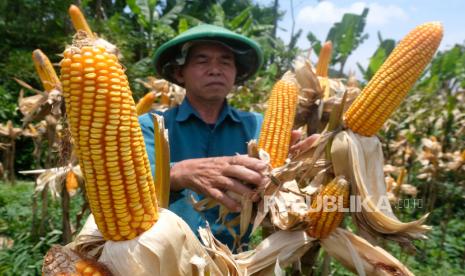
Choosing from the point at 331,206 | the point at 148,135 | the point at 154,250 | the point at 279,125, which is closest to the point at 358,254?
the point at 331,206

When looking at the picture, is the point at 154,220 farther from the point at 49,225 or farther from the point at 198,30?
the point at 49,225

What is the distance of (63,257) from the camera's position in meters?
1.13

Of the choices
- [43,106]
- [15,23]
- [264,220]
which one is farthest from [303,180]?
[15,23]

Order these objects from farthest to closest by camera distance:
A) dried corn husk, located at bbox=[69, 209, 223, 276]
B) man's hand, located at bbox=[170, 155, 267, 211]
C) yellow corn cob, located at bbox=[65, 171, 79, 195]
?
yellow corn cob, located at bbox=[65, 171, 79, 195]
man's hand, located at bbox=[170, 155, 267, 211]
dried corn husk, located at bbox=[69, 209, 223, 276]

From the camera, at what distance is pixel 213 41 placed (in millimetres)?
2385

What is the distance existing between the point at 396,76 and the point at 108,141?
1.46 meters

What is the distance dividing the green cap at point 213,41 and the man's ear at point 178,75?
33 mm

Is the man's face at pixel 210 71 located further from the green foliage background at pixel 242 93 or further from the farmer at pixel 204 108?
the green foliage background at pixel 242 93

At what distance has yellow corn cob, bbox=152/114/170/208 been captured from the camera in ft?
3.88

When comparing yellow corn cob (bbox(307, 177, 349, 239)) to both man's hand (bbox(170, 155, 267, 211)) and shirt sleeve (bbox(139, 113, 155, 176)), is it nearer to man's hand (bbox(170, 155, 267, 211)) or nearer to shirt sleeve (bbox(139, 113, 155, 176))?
man's hand (bbox(170, 155, 267, 211))

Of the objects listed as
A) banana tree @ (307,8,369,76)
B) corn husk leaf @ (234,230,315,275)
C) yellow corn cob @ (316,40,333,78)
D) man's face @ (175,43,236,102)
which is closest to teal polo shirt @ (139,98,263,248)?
man's face @ (175,43,236,102)

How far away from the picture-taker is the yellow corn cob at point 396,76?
185 centimetres

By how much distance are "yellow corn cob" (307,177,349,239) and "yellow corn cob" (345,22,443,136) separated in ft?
1.15

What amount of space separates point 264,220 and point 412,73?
1.05 m
